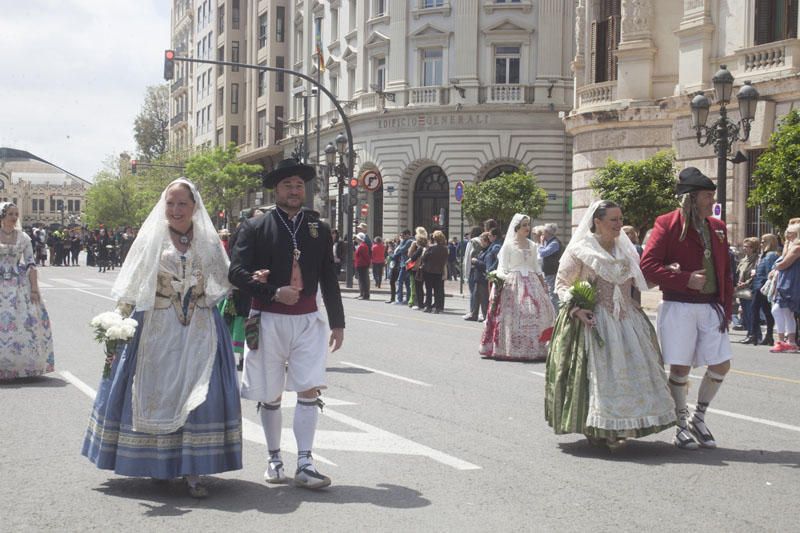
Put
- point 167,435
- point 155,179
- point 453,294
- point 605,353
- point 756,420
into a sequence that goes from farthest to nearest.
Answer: point 155,179 < point 453,294 < point 756,420 < point 605,353 < point 167,435

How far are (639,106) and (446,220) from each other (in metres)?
17.7

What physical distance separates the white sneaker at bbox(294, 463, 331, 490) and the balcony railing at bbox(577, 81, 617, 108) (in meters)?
25.5

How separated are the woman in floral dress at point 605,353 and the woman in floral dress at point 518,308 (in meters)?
6.18

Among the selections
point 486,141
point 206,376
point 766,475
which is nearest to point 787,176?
point 766,475

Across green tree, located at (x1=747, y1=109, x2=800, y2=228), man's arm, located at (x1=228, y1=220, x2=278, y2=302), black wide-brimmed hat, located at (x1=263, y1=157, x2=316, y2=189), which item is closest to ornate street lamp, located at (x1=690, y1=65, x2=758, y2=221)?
green tree, located at (x1=747, y1=109, x2=800, y2=228)

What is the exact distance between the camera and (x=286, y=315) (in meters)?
6.43

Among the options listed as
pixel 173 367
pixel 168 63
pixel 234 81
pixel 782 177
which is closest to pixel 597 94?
pixel 168 63

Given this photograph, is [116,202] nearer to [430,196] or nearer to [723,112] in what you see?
[430,196]

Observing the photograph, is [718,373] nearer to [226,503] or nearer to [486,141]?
[226,503]

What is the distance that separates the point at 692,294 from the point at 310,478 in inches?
126

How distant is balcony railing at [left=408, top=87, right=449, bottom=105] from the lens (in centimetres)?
4550

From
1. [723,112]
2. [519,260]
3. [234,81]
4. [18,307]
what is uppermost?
[234,81]

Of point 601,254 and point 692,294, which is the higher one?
point 601,254

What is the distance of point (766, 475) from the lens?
6930 mm
